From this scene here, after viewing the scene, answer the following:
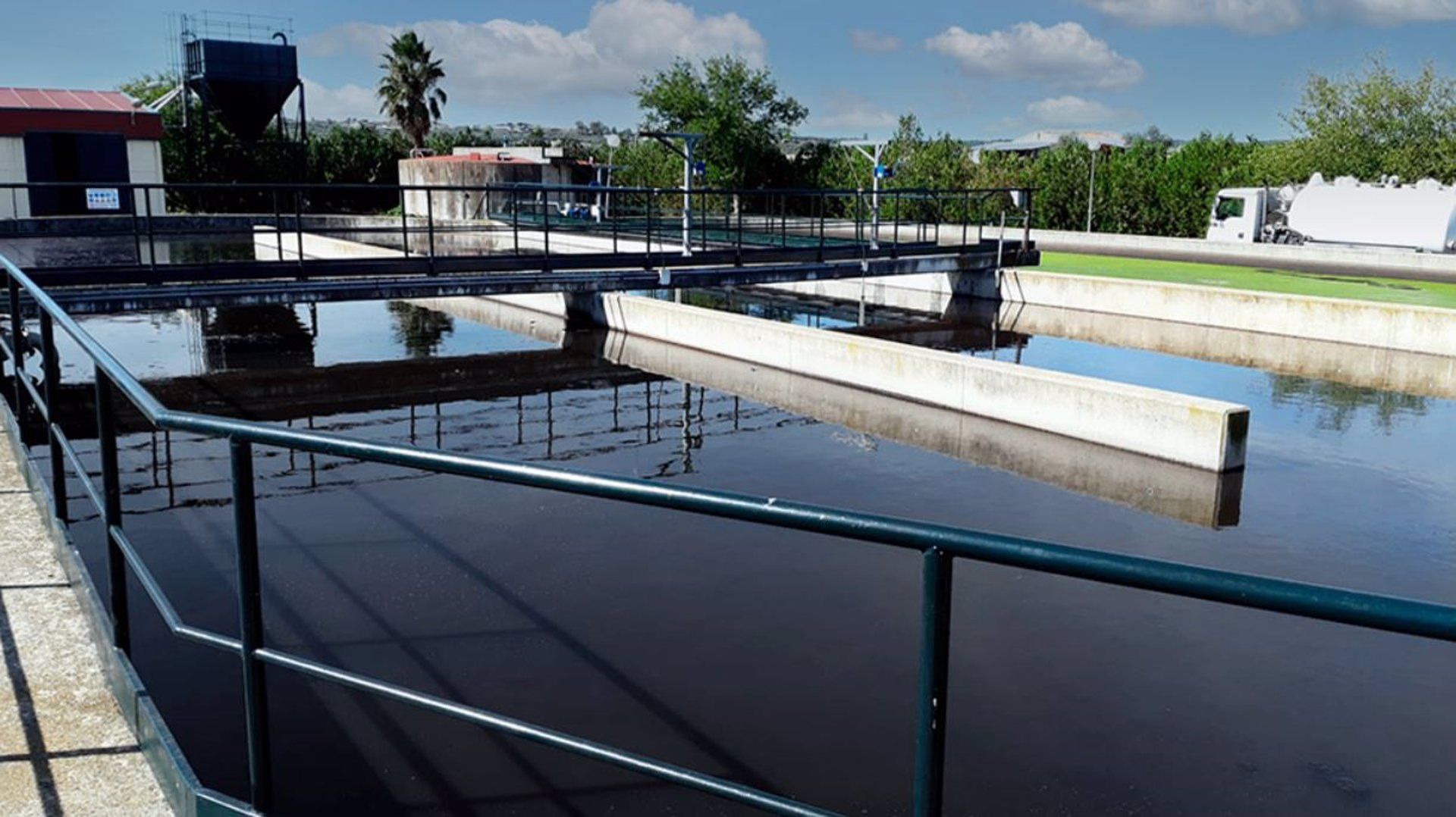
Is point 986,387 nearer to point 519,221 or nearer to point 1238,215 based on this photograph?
point 519,221

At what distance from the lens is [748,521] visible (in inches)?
72.3

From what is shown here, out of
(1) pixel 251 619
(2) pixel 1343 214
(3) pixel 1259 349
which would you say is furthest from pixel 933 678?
(2) pixel 1343 214

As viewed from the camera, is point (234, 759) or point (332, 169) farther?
point (332, 169)

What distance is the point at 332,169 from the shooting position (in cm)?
4828

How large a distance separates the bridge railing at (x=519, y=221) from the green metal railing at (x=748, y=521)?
38.9 ft

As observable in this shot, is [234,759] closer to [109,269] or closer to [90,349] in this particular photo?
[90,349]

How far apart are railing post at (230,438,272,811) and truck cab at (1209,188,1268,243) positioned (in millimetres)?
36428

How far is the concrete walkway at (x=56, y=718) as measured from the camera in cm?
268

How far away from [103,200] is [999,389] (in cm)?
2789

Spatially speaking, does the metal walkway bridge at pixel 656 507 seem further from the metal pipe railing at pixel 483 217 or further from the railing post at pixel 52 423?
the metal pipe railing at pixel 483 217

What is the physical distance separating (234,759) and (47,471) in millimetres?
6269

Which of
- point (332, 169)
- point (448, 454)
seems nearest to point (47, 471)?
point (448, 454)

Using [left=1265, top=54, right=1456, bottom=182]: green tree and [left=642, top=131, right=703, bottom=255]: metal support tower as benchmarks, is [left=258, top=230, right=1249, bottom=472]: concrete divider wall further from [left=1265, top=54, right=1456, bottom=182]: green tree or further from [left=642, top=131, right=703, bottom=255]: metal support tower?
[left=1265, top=54, right=1456, bottom=182]: green tree

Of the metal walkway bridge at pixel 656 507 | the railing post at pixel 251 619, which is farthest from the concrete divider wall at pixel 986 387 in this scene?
the railing post at pixel 251 619
